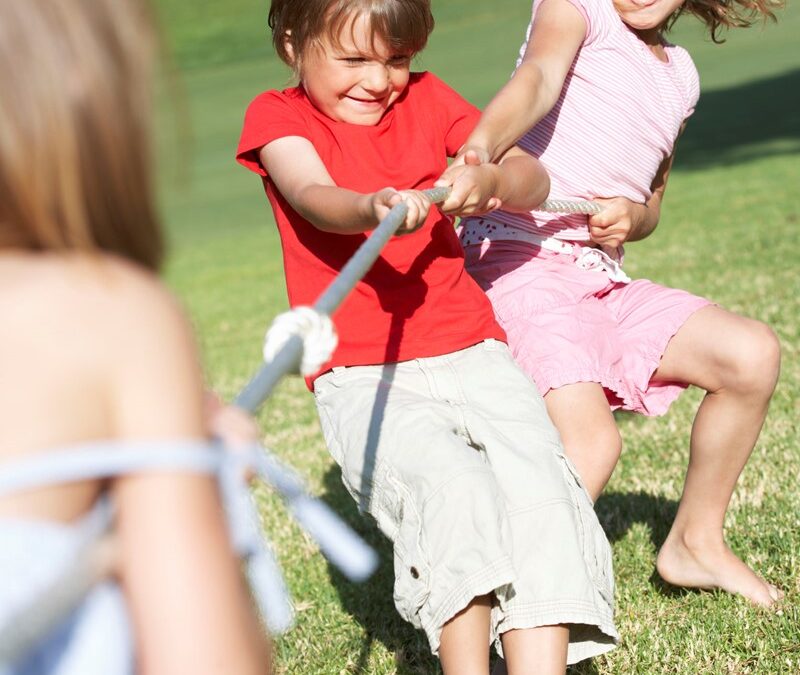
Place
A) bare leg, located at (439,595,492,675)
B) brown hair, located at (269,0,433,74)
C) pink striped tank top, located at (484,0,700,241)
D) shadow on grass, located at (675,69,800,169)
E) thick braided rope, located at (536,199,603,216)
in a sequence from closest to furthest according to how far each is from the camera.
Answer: bare leg, located at (439,595,492,675), brown hair, located at (269,0,433,74), thick braided rope, located at (536,199,603,216), pink striped tank top, located at (484,0,700,241), shadow on grass, located at (675,69,800,169)

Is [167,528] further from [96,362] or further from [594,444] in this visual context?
[594,444]

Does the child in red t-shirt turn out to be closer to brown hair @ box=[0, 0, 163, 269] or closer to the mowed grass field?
the mowed grass field

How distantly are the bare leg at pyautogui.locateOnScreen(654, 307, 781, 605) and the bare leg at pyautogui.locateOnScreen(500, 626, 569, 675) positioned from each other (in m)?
0.99

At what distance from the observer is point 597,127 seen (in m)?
3.63

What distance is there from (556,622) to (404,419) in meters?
0.53

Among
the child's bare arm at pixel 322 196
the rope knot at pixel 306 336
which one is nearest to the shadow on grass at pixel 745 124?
the child's bare arm at pixel 322 196

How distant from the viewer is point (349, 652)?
347cm

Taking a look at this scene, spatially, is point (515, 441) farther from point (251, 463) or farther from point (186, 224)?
point (186, 224)

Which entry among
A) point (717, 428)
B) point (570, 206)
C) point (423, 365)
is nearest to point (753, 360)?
point (717, 428)

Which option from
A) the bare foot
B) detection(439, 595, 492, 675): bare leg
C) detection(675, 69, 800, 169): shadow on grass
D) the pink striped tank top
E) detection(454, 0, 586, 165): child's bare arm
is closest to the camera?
detection(439, 595, 492, 675): bare leg

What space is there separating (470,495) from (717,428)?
110 centimetres

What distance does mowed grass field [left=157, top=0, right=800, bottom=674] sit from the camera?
3256 millimetres

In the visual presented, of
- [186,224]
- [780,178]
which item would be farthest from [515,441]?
[186,224]

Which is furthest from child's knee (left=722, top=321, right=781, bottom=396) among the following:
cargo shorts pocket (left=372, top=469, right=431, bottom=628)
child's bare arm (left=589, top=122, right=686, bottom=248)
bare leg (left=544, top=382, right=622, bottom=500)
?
cargo shorts pocket (left=372, top=469, right=431, bottom=628)
